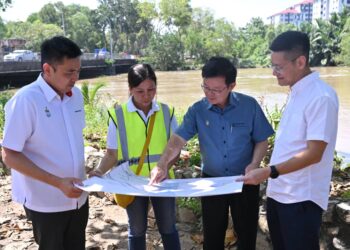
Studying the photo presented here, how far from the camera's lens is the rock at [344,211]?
268cm

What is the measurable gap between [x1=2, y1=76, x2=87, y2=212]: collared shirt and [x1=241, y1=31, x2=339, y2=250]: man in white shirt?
2.94 ft

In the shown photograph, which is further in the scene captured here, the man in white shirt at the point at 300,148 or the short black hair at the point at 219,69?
the short black hair at the point at 219,69

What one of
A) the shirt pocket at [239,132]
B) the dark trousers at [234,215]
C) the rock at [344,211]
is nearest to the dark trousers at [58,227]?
the dark trousers at [234,215]

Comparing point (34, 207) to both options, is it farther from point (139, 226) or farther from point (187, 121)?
point (187, 121)

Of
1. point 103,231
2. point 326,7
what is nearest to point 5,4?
point 103,231

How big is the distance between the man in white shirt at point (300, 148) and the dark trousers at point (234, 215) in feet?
0.97

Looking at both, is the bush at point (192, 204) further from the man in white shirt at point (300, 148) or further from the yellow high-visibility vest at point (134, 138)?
the man in white shirt at point (300, 148)

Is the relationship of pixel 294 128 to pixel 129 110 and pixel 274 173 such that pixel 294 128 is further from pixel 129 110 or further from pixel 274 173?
pixel 129 110

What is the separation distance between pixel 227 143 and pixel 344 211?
3.46ft

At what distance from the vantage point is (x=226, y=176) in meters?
2.22

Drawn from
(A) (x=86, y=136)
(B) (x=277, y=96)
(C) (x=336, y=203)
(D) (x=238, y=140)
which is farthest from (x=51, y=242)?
(B) (x=277, y=96)

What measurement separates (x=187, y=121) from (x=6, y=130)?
968mm

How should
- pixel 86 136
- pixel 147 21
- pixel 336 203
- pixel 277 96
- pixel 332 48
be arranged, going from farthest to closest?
pixel 147 21
pixel 332 48
pixel 277 96
pixel 86 136
pixel 336 203

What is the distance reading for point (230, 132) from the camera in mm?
2248
